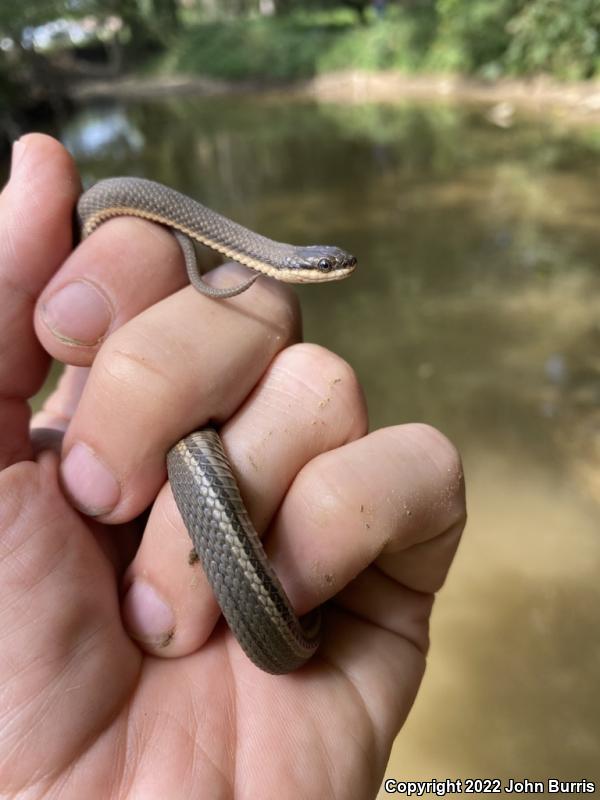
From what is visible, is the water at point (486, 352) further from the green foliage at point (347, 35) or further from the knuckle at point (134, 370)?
the green foliage at point (347, 35)

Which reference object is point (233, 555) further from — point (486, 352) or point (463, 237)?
point (463, 237)

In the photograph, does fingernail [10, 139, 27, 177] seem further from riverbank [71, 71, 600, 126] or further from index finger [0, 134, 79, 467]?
riverbank [71, 71, 600, 126]

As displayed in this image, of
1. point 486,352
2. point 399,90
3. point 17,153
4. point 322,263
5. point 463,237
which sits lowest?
point 399,90

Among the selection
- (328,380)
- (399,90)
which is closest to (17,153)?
(328,380)

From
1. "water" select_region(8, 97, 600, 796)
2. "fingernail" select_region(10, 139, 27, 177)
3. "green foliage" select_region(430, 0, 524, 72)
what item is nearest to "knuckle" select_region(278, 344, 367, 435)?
"fingernail" select_region(10, 139, 27, 177)

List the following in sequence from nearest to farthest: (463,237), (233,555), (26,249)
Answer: (233,555), (26,249), (463,237)

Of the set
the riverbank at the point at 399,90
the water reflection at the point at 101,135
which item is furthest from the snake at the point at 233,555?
the riverbank at the point at 399,90

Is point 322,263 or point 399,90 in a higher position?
point 322,263

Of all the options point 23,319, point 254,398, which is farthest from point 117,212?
point 254,398
